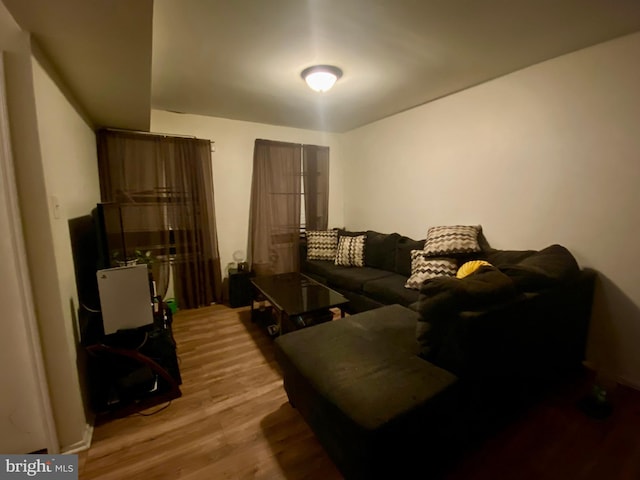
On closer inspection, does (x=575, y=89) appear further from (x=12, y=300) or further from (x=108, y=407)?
(x=108, y=407)

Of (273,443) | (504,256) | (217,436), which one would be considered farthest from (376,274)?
(217,436)

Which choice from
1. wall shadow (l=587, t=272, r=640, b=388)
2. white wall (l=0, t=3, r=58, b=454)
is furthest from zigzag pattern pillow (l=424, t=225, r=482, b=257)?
white wall (l=0, t=3, r=58, b=454)

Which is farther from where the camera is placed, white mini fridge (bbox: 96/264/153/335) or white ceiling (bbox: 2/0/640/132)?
white mini fridge (bbox: 96/264/153/335)

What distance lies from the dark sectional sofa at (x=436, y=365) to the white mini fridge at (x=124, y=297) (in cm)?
93

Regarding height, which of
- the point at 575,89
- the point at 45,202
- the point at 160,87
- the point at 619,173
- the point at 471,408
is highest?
the point at 160,87

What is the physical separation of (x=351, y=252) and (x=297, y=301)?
1.38 metres

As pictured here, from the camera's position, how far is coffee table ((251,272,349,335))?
88.5 inches

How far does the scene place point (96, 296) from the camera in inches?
80.4

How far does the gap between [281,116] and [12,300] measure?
3.05 m

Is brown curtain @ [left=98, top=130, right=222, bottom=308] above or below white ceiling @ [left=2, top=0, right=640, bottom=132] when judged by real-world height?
below

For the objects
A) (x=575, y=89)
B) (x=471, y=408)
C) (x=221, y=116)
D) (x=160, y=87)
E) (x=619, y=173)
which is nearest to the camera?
(x=471, y=408)

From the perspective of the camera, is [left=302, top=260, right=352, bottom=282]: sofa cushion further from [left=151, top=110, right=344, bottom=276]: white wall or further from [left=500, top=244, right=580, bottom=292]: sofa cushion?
[left=500, top=244, right=580, bottom=292]: sofa cushion

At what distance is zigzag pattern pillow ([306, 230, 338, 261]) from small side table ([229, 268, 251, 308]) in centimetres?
93

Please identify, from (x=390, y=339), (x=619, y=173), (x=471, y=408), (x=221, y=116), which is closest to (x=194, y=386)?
→ (x=390, y=339)
